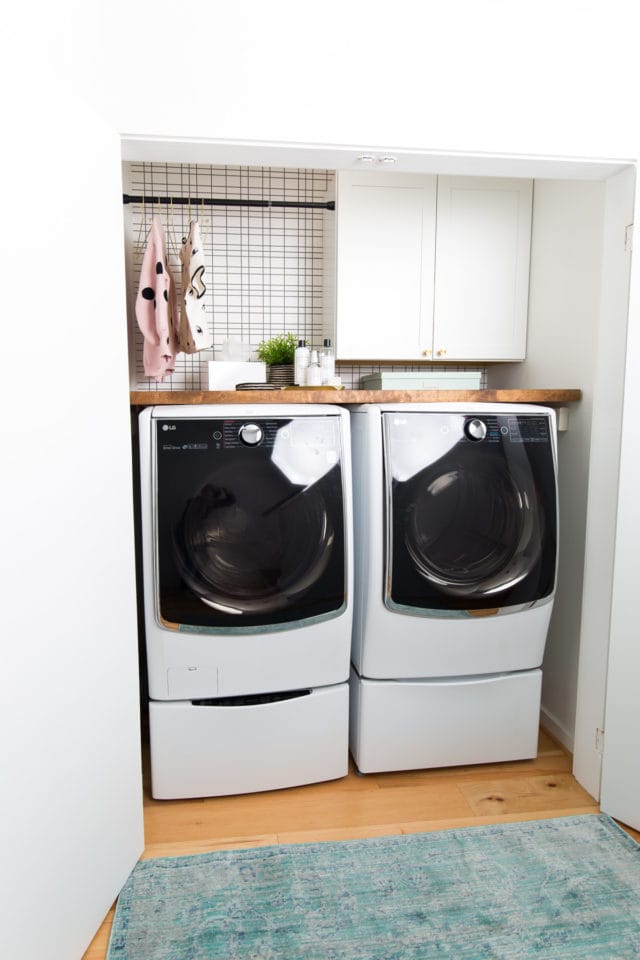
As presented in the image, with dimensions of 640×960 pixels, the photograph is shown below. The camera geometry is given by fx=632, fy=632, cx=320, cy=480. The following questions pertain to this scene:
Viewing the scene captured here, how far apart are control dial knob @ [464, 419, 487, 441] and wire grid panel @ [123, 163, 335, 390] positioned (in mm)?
1011

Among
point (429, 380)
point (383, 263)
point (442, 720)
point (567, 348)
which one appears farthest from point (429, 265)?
point (442, 720)

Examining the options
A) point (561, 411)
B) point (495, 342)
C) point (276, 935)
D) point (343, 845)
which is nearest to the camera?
point (276, 935)

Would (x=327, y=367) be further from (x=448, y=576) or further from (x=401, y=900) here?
(x=401, y=900)

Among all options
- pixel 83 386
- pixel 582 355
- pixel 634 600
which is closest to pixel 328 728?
pixel 634 600

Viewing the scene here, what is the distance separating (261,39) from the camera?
155 centimetres

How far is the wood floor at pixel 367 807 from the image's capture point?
182cm

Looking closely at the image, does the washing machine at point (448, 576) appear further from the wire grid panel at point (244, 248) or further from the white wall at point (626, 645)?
the wire grid panel at point (244, 248)

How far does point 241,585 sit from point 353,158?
4.04ft

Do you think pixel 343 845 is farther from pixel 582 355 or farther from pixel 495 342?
pixel 495 342

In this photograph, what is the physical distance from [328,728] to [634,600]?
1.01 m

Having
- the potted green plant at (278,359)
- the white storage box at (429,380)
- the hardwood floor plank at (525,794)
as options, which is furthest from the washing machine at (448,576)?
the potted green plant at (278,359)

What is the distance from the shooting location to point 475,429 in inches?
77.2

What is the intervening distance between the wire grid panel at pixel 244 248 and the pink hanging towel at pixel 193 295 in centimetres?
38

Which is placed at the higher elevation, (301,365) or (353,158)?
(353,158)
